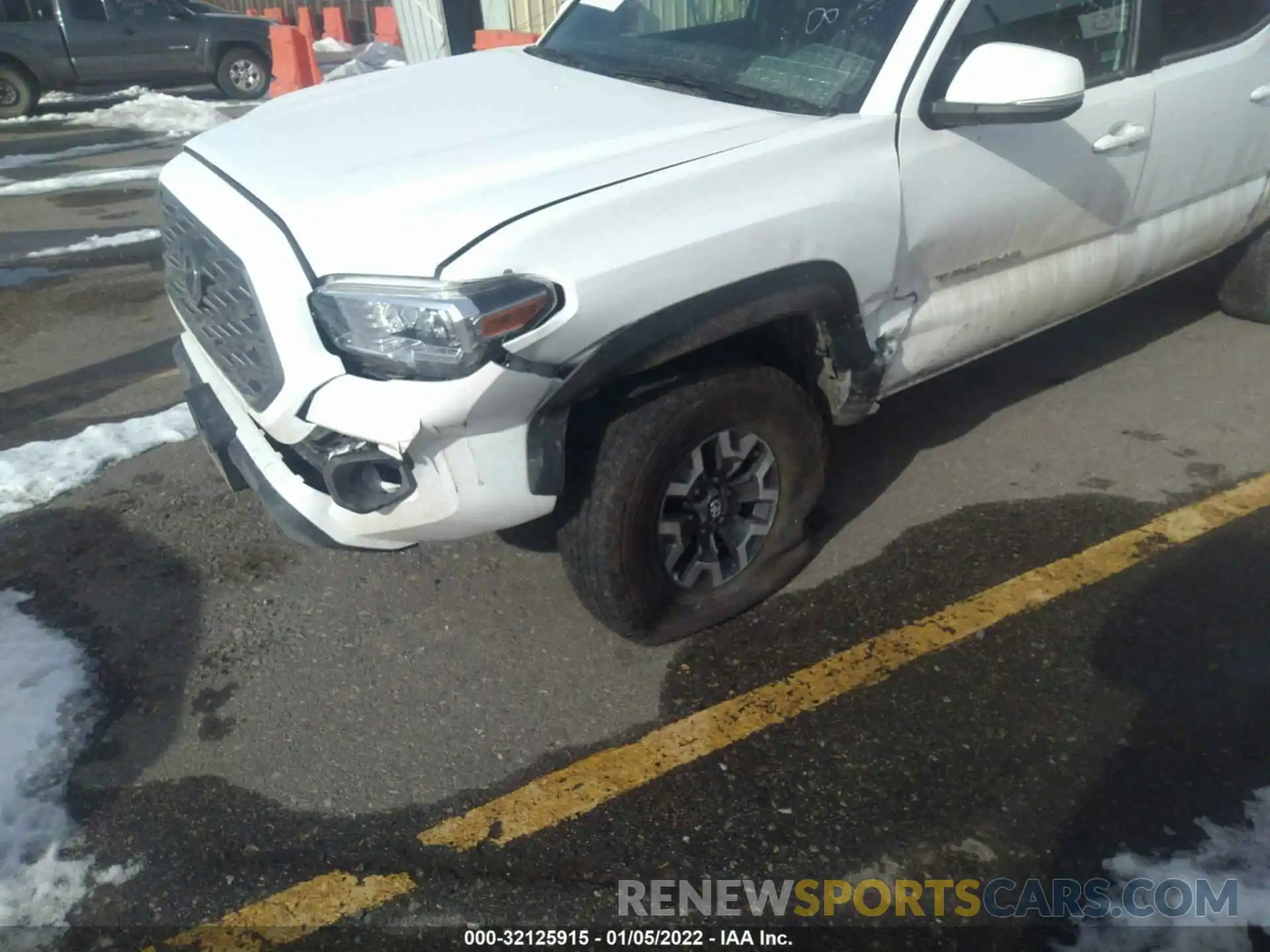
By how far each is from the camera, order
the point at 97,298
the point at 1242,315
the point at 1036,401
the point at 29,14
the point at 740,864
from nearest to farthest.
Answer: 1. the point at 740,864
2. the point at 1036,401
3. the point at 1242,315
4. the point at 97,298
5. the point at 29,14

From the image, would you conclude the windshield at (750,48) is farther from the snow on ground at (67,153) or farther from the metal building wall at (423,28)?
the snow on ground at (67,153)

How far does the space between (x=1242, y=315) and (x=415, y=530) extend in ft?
14.6

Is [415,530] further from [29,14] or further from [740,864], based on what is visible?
[29,14]

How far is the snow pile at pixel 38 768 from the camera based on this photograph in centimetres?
234

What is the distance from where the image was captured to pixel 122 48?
1335cm

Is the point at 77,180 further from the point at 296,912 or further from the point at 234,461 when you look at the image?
the point at 296,912

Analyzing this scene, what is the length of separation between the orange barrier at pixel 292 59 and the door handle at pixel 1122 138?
41.4ft

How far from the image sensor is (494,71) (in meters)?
3.55

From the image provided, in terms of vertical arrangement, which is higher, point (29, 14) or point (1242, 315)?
point (29, 14)

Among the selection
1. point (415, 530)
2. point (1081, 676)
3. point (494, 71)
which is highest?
point (494, 71)

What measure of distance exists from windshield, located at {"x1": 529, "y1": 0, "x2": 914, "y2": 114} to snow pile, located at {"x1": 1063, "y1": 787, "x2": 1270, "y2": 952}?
209cm

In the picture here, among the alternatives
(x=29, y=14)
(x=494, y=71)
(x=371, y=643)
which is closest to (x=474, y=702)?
(x=371, y=643)

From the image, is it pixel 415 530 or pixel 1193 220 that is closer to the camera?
pixel 415 530

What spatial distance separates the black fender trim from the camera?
8.07 ft
